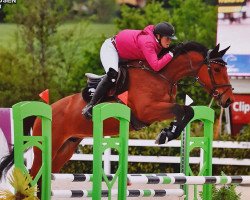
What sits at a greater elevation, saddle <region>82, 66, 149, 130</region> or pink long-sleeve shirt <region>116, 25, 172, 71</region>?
pink long-sleeve shirt <region>116, 25, 172, 71</region>

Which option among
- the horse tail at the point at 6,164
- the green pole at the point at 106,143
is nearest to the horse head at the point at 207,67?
the horse tail at the point at 6,164

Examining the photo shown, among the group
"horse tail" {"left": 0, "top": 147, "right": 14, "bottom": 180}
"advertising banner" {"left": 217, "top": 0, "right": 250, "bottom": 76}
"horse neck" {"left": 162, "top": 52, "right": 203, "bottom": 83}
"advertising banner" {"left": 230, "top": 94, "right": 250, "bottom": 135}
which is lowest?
"horse tail" {"left": 0, "top": 147, "right": 14, "bottom": 180}

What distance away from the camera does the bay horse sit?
6711mm

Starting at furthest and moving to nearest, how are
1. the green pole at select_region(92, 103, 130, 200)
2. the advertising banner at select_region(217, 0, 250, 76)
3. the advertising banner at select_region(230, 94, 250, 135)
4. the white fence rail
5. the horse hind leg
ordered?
the advertising banner at select_region(230, 94, 250, 135) → the advertising banner at select_region(217, 0, 250, 76) → the white fence rail → the horse hind leg → the green pole at select_region(92, 103, 130, 200)

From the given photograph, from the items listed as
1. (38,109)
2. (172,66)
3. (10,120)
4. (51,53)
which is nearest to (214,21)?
(51,53)

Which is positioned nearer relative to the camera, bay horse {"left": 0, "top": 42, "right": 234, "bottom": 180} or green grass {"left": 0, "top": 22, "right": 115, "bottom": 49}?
bay horse {"left": 0, "top": 42, "right": 234, "bottom": 180}

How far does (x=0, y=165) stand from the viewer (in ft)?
19.0

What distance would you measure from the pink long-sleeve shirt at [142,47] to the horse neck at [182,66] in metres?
A: 0.06

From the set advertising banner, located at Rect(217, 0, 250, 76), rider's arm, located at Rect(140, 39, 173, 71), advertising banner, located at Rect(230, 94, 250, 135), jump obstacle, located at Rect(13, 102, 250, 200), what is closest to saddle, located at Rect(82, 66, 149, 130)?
rider's arm, located at Rect(140, 39, 173, 71)

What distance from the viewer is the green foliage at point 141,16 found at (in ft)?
37.2

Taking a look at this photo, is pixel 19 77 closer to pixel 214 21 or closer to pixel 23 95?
pixel 23 95

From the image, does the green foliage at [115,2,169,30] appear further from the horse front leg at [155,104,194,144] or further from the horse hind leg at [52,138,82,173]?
the horse front leg at [155,104,194,144]

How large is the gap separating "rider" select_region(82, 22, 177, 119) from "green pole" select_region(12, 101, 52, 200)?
67.9 inches

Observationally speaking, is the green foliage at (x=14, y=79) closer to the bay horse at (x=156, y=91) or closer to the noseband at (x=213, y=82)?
the bay horse at (x=156, y=91)
